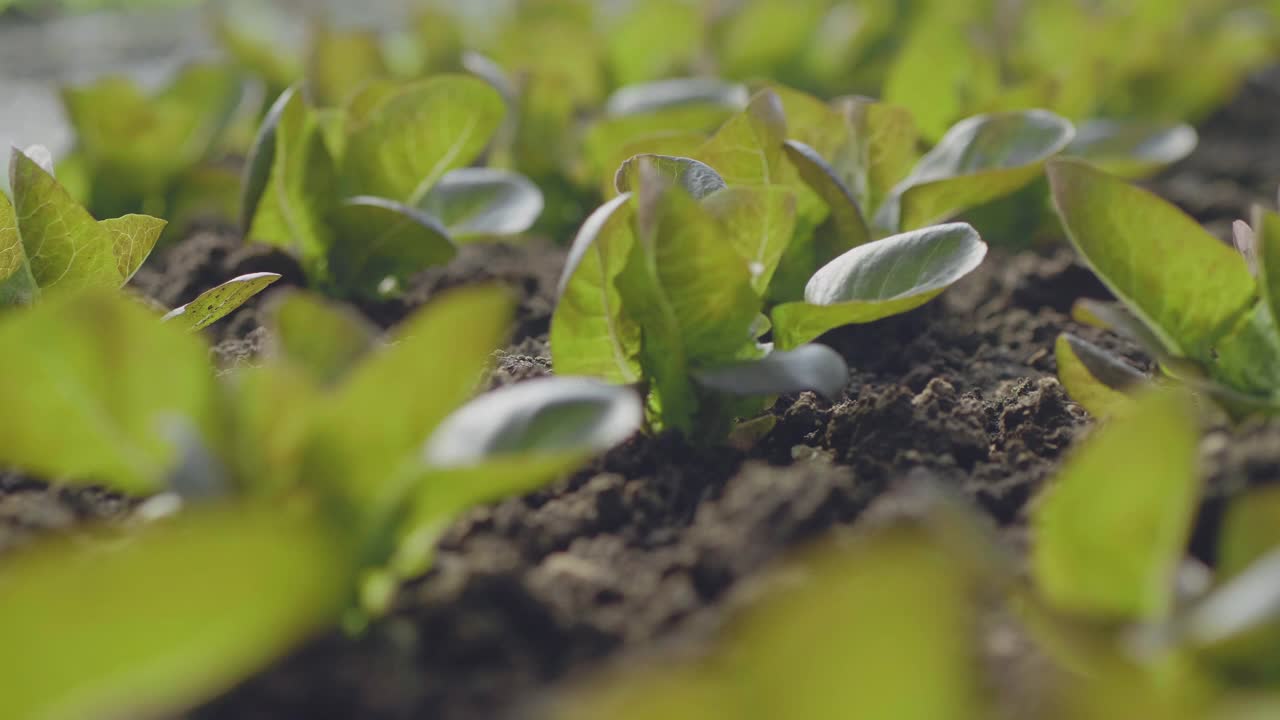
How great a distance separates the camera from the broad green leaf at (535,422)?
62 cm

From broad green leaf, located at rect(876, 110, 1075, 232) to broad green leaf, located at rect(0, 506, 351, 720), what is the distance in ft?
2.56

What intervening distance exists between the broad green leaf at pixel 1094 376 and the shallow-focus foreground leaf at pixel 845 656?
0.46 m

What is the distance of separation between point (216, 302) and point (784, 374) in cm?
49

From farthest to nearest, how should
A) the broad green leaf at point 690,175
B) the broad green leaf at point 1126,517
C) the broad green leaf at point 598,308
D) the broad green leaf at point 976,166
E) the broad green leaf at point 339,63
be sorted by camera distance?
the broad green leaf at point 339,63
the broad green leaf at point 976,166
the broad green leaf at point 690,175
the broad green leaf at point 598,308
the broad green leaf at point 1126,517

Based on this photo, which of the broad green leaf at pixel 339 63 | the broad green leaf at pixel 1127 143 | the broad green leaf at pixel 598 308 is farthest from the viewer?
the broad green leaf at pixel 339 63

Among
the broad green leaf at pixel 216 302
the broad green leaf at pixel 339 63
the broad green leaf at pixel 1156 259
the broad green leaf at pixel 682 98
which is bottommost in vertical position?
the broad green leaf at pixel 1156 259

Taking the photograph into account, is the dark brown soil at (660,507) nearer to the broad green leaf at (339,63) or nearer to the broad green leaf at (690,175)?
the broad green leaf at (690,175)

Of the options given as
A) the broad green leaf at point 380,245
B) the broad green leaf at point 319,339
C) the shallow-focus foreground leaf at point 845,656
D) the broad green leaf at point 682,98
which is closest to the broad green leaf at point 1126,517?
the shallow-focus foreground leaf at point 845,656

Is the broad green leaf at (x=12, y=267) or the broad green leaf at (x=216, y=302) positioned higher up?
the broad green leaf at (x=12, y=267)

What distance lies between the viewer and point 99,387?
62 centimetres

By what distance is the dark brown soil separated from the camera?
613mm

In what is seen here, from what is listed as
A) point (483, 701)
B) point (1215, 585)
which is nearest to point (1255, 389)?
point (1215, 585)

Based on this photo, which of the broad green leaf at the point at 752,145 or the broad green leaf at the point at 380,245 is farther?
the broad green leaf at the point at 380,245

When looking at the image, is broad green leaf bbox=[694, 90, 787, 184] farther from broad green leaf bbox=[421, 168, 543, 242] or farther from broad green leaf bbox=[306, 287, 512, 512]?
broad green leaf bbox=[306, 287, 512, 512]
